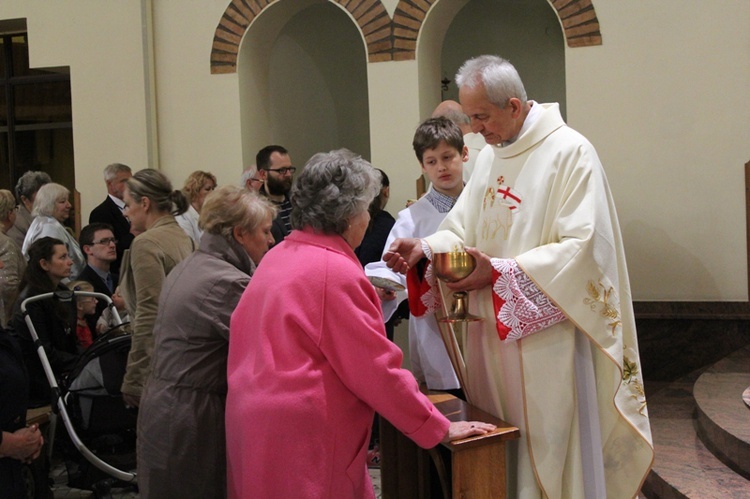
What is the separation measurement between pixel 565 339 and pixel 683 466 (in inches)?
67.7

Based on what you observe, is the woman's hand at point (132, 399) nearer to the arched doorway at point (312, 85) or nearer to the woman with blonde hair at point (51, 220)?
the woman with blonde hair at point (51, 220)

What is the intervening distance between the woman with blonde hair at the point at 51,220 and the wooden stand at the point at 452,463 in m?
3.43

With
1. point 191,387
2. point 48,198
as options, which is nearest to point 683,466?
point 191,387

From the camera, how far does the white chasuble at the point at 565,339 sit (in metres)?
2.51

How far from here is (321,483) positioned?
2.29 m

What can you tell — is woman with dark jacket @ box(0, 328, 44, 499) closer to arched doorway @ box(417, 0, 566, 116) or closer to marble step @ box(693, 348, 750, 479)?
marble step @ box(693, 348, 750, 479)

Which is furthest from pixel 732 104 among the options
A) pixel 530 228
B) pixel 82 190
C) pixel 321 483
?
pixel 82 190

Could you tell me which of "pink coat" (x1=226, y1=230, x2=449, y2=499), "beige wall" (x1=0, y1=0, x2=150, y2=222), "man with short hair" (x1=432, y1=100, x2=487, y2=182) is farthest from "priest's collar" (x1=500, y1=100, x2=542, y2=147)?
"beige wall" (x1=0, y1=0, x2=150, y2=222)

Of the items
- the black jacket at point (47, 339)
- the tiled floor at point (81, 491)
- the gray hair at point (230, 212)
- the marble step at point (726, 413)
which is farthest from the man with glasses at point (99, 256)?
the marble step at point (726, 413)

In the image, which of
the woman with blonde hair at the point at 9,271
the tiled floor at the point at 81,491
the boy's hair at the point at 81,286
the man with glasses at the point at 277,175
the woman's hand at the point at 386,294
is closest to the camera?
the woman's hand at the point at 386,294

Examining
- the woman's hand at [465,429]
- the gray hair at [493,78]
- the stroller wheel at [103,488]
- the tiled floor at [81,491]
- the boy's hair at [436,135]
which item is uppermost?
the gray hair at [493,78]

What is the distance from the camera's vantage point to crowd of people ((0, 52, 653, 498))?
229cm

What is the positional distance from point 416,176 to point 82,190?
300cm

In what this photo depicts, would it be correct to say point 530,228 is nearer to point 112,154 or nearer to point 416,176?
point 416,176
